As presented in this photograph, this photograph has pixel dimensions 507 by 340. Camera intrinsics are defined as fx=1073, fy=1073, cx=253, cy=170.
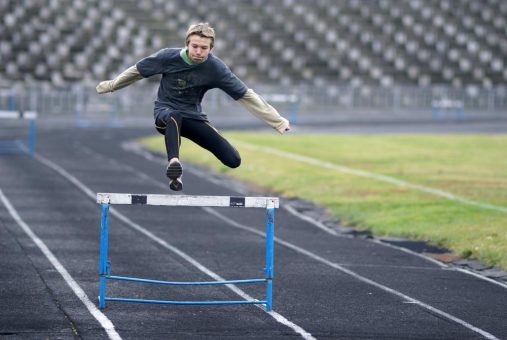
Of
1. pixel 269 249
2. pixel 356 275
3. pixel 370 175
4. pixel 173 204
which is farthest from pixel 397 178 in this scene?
pixel 173 204

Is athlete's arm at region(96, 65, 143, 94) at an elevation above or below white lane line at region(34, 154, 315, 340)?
above

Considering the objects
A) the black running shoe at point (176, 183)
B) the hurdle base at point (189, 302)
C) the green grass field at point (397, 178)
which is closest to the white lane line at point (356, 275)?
the hurdle base at point (189, 302)

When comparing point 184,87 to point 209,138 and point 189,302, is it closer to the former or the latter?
point 209,138

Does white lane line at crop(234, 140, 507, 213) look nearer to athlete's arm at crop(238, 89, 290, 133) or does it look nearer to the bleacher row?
athlete's arm at crop(238, 89, 290, 133)

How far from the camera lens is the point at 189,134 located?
33.1 ft

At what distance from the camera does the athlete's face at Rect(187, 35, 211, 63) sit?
9.46m

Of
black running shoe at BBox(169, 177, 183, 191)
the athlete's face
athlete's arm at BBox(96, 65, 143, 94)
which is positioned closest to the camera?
the athlete's face

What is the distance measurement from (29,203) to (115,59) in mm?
29924

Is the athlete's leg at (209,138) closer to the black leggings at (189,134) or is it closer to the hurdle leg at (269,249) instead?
the black leggings at (189,134)

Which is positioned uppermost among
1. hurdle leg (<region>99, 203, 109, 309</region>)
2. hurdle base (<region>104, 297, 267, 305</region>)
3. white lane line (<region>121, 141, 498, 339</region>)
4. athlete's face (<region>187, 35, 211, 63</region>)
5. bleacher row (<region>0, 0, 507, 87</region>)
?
→ bleacher row (<region>0, 0, 507, 87</region>)

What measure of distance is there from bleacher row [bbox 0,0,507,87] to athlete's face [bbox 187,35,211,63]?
37.8 meters

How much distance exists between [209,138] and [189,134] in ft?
0.67

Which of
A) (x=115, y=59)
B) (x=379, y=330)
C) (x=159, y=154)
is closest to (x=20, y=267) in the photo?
(x=379, y=330)

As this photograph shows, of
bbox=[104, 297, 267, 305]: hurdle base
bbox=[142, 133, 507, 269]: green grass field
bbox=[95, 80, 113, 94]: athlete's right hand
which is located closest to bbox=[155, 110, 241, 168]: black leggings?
bbox=[95, 80, 113, 94]: athlete's right hand
